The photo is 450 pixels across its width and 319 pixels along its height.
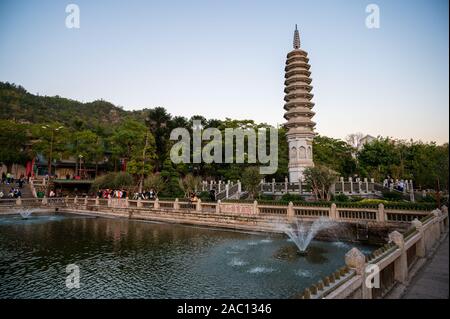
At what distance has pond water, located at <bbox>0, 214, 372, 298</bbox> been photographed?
8.78m

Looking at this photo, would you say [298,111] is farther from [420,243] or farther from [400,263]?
[400,263]

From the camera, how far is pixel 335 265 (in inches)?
440

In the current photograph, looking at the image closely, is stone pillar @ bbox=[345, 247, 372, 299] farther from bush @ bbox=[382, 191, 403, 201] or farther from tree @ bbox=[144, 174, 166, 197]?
tree @ bbox=[144, 174, 166, 197]

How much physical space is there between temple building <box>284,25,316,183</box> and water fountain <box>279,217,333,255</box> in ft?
50.2

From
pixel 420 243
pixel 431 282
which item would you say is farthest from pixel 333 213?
pixel 431 282

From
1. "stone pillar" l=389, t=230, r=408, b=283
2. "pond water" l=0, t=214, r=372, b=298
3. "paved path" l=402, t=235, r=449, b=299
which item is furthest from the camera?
"pond water" l=0, t=214, r=372, b=298

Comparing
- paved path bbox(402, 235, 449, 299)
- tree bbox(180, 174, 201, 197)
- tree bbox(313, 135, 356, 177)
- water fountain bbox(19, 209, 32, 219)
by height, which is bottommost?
water fountain bbox(19, 209, 32, 219)

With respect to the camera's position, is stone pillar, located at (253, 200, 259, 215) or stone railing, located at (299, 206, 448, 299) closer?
stone railing, located at (299, 206, 448, 299)

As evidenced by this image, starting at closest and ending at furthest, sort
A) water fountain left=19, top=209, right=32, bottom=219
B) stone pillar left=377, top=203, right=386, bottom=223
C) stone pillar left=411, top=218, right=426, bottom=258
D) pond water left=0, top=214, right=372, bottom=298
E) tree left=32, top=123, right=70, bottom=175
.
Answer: pond water left=0, top=214, right=372, bottom=298 → stone pillar left=411, top=218, right=426, bottom=258 → stone pillar left=377, top=203, right=386, bottom=223 → water fountain left=19, top=209, right=32, bottom=219 → tree left=32, top=123, right=70, bottom=175

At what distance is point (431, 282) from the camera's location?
7.19 metres

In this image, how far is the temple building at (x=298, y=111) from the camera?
33625mm

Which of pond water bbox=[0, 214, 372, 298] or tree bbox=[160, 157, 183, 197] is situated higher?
tree bbox=[160, 157, 183, 197]

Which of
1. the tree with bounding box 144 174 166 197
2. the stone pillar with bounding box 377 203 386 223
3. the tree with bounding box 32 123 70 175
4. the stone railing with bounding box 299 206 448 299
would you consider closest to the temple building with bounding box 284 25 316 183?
the tree with bounding box 144 174 166 197
